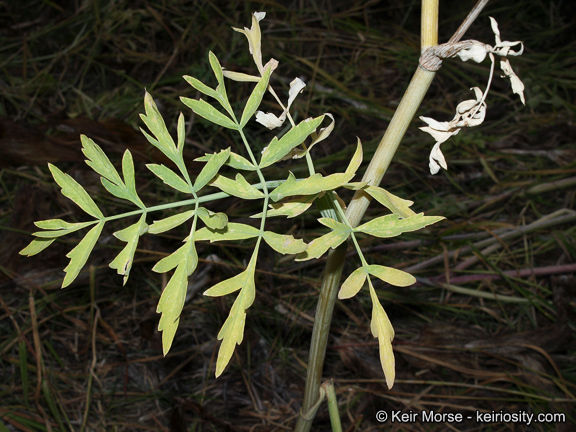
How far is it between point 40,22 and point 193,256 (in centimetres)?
243

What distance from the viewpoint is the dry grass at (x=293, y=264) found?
4.39 ft

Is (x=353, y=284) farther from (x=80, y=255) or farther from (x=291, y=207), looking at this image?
(x=80, y=255)

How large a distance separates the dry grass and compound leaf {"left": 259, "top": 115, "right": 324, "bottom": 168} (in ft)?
2.73

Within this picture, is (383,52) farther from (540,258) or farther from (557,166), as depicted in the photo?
(540,258)

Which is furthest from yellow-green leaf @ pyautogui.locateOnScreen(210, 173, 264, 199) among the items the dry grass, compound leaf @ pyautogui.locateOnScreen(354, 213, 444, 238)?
the dry grass

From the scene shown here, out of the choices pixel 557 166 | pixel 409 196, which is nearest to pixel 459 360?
pixel 409 196

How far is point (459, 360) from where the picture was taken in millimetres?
1418

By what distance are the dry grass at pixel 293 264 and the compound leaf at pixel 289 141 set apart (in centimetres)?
83

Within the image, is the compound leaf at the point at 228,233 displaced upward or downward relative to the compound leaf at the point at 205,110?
downward

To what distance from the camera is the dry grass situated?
1339 millimetres

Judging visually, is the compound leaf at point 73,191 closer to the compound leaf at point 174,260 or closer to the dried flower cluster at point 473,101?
the compound leaf at point 174,260

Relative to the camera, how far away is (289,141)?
1.39 feet

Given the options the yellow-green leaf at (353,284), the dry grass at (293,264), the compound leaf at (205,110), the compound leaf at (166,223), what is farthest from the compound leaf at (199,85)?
the dry grass at (293,264)

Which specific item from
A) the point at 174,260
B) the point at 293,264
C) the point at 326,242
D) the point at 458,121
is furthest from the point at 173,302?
the point at 293,264
